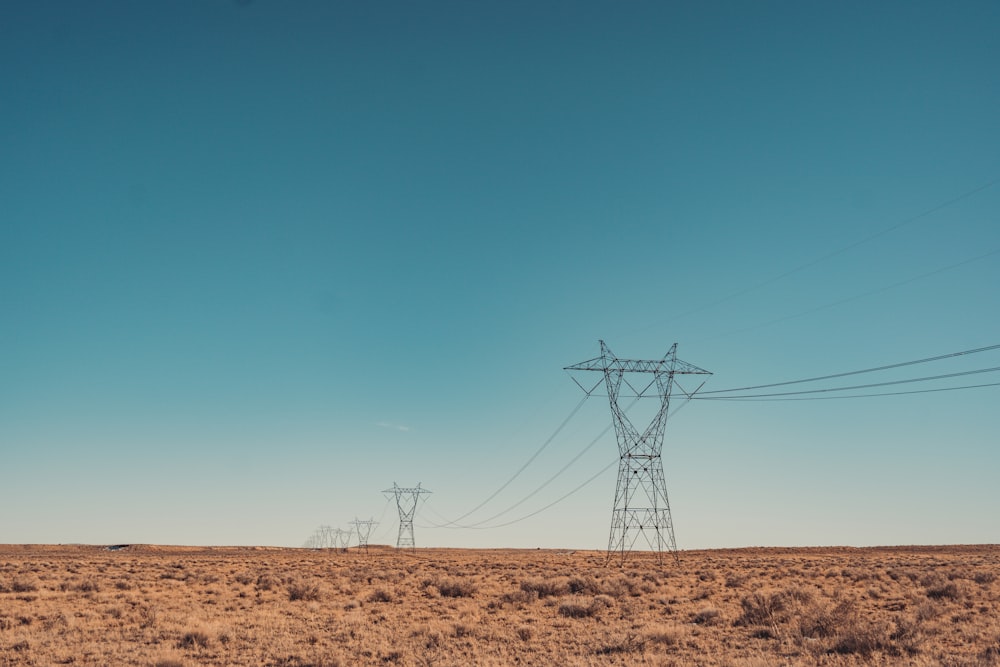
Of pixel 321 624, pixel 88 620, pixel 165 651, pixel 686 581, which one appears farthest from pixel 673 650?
pixel 686 581

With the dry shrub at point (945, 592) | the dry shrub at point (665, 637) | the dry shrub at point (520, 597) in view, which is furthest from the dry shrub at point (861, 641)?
the dry shrub at point (945, 592)

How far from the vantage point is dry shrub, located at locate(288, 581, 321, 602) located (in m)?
33.4

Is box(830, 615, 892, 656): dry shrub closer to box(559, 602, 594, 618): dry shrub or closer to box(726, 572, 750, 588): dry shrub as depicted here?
box(559, 602, 594, 618): dry shrub

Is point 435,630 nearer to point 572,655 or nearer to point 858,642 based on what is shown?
point 572,655

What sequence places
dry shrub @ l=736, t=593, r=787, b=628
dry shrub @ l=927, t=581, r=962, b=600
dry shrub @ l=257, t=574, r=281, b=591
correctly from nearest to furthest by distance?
dry shrub @ l=736, t=593, r=787, b=628, dry shrub @ l=927, t=581, r=962, b=600, dry shrub @ l=257, t=574, r=281, b=591

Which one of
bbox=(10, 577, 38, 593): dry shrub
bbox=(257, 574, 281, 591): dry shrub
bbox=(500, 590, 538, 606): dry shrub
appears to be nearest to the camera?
bbox=(500, 590, 538, 606): dry shrub

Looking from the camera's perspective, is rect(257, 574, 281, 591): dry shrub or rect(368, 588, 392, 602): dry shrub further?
rect(257, 574, 281, 591): dry shrub

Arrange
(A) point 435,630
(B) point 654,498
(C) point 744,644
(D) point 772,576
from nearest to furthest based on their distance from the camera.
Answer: (C) point 744,644, (A) point 435,630, (D) point 772,576, (B) point 654,498

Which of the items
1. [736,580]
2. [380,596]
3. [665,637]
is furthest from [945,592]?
[380,596]

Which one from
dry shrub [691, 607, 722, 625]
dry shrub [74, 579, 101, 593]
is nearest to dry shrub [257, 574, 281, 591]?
dry shrub [74, 579, 101, 593]

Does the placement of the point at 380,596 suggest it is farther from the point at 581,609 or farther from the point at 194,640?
the point at 194,640

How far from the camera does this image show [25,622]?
24453 millimetres

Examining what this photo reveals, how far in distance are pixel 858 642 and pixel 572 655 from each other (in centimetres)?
750

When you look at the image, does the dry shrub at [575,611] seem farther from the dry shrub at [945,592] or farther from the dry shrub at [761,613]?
the dry shrub at [945,592]
